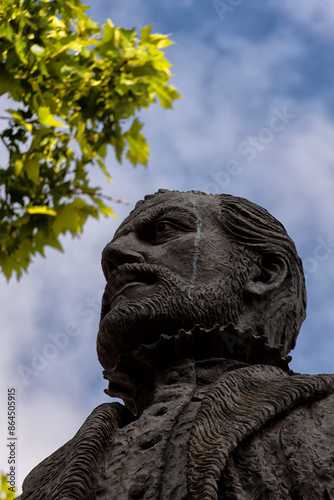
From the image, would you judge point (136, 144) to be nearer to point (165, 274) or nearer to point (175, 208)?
point (165, 274)

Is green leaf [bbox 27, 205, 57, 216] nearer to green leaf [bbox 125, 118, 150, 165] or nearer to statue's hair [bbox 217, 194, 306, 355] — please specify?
green leaf [bbox 125, 118, 150, 165]

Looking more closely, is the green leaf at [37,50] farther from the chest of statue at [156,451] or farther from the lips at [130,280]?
the chest of statue at [156,451]

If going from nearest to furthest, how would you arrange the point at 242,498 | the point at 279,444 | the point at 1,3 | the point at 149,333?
the point at 242,498 < the point at 279,444 < the point at 1,3 < the point at 149,333

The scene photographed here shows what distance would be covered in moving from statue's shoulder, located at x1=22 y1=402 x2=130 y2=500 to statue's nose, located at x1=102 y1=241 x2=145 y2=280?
111 centimetres

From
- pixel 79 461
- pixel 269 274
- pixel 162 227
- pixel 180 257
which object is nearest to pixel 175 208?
pixel 162 227

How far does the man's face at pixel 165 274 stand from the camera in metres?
7.02

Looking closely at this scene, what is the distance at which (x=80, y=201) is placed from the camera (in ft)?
19.4

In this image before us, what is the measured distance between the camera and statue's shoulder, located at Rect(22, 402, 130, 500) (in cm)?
599

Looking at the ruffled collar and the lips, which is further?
the lips

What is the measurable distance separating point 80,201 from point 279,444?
5.98ft

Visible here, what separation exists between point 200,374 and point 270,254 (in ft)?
4.33

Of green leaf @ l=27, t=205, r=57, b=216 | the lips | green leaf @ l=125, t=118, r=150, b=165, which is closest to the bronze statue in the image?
the lips

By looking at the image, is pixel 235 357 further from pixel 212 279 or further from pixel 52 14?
pixel 52 14

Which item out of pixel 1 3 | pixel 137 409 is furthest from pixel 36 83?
pixel 137 409
